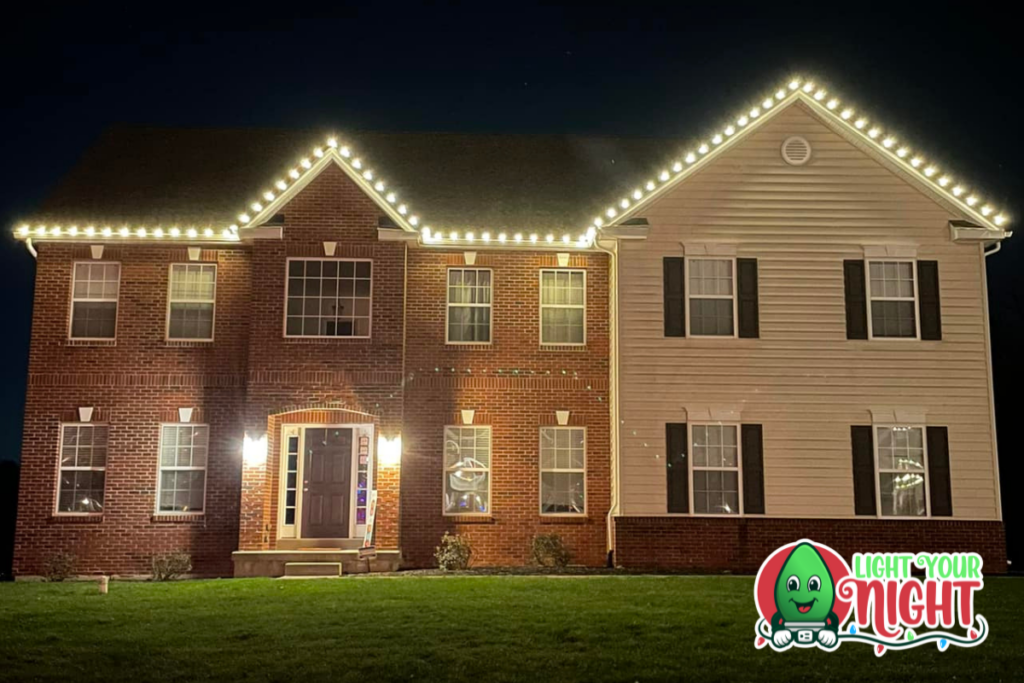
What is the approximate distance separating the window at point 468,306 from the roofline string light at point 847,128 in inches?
99.2

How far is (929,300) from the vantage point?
19.8 m

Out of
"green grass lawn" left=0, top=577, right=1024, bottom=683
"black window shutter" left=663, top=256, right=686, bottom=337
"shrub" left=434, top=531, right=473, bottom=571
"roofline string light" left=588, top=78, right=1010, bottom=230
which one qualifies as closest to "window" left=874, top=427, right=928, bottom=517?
"green grass lawn" left=0, top=577, right=1024, bottom=683

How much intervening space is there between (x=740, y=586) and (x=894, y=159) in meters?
8.92

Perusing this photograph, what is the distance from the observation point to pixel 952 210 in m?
20.1

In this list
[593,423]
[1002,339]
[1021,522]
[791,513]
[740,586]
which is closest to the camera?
[740,586]

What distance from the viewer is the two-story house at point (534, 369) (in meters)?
19.2

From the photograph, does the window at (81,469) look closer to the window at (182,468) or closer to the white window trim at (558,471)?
the window at (182,468)

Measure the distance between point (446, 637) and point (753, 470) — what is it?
8543mm

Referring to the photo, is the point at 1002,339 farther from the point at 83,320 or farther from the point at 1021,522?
the point at 83,320

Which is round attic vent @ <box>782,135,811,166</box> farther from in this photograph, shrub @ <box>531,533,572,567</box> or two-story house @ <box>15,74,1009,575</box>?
shrub @ <box>531,533,572,567</box>

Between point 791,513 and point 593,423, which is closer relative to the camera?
point 791,513

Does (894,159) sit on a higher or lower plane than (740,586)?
higher

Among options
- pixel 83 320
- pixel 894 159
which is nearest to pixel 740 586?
pixel 894 159

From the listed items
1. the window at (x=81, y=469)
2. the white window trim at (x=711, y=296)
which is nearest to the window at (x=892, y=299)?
the white window trim at (x=711, y=296)
